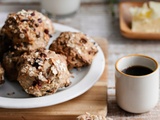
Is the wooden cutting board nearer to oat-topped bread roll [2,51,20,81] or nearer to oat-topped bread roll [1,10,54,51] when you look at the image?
oat-topped bread roll [2,51,20,81]

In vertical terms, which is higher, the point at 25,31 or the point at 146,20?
the point at 25,31

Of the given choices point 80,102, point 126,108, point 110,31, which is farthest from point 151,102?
point 110,31

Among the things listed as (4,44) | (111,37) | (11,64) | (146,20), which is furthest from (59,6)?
(11,64)

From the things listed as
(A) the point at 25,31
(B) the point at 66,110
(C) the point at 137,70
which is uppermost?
(A) the point at 25,31

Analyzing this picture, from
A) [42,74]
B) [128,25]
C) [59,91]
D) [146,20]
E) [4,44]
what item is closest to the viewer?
[42,74]

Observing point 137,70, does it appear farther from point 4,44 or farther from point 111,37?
point 111,37

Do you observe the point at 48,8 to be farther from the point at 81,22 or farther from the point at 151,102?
the point at 151,102

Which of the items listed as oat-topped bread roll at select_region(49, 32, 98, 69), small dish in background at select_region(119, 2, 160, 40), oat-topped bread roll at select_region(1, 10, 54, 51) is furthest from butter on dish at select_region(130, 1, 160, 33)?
oat-topped bread roll at select_region(1, 10, 54, 51)
